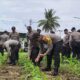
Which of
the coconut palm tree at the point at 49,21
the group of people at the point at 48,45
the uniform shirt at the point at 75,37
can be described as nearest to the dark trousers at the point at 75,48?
the group of people at the point at 48,45

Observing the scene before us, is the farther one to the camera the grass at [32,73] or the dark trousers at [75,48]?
the dark trousers at [75,48]

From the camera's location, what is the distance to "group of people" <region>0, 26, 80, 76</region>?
11852 millimetres

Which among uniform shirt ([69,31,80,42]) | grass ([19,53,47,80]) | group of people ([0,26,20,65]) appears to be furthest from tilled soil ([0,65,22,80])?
uniform shirt ([69,31,80,42])

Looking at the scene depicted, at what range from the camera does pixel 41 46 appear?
12375mm

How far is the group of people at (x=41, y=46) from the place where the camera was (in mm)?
11852

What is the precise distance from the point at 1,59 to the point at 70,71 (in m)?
3.93

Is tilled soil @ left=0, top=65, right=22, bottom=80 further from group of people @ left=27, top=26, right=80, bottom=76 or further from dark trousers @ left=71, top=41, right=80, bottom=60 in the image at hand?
dark trousers @ left=71, top=41, right=80, bottom=60

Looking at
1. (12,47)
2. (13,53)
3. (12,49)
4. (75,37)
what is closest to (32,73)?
(12,47)

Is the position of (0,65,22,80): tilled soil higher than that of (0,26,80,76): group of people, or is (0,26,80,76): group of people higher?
(0,26,80,76): group of people

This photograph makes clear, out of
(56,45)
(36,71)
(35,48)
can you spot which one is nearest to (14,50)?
(35,48)

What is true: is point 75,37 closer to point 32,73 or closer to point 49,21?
point 32,73

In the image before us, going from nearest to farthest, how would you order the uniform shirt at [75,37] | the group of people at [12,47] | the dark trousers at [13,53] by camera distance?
the group of people at [12,47], the dark trousers at [13,53], the uniform shirt at [75,37]

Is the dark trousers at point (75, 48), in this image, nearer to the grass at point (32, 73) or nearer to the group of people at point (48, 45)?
the group of people at point (48, 45)

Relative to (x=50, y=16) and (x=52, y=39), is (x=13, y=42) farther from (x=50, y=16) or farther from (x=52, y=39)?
(x=50, y=16)
